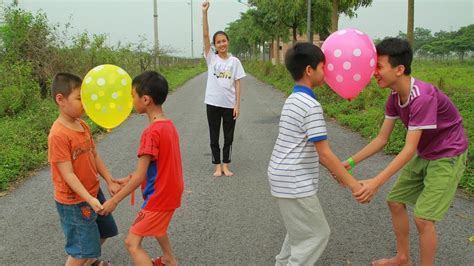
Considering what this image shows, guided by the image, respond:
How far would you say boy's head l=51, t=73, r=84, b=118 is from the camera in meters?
2.72

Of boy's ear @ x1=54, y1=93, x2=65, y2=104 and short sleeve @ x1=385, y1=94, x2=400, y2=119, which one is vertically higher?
boy's ear @ x1=54, y1=93, x2=65, y2=104

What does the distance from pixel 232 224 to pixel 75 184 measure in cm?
176

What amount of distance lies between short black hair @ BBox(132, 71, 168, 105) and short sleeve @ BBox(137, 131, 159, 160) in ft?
0.72

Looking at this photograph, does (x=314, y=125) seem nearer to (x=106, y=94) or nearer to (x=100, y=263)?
(x=106, y=94)

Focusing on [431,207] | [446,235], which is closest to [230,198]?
[446,235]

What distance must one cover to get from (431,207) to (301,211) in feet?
2.74

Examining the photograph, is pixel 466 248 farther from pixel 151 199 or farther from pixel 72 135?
pixel 72 135

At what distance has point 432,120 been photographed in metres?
2.60

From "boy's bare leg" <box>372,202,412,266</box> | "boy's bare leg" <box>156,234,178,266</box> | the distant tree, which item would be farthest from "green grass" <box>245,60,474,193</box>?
the distant tree

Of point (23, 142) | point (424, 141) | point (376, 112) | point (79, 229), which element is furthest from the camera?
point (376, 112)

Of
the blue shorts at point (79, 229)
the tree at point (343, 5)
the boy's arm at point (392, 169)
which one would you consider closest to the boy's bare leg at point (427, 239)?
the boy's arm at point (392, 169)

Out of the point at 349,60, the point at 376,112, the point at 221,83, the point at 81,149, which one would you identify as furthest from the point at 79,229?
the point at 376,112

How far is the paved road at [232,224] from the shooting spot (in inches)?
132

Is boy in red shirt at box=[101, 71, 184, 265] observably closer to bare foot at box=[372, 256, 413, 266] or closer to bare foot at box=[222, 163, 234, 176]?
bare foot at box=[372, 256, 413, 266]
